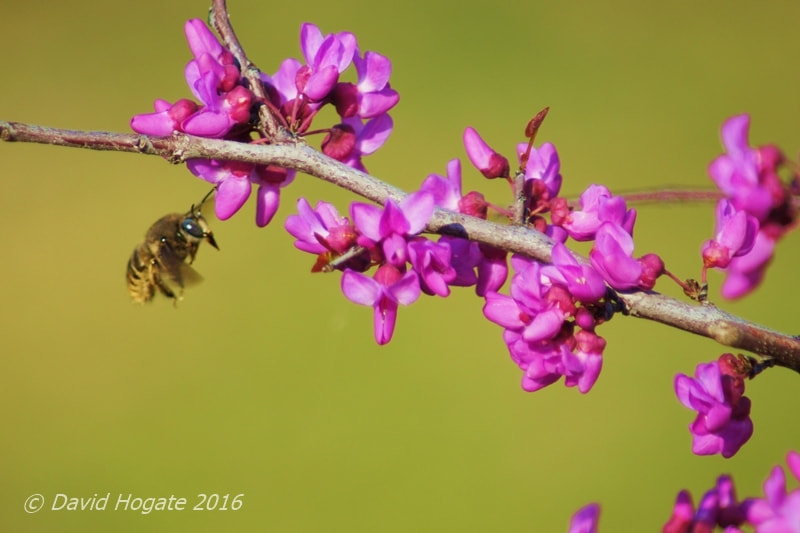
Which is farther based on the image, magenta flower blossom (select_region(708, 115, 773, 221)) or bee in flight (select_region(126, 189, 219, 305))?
bee in flight (select_region(126, 189, 219, 305))

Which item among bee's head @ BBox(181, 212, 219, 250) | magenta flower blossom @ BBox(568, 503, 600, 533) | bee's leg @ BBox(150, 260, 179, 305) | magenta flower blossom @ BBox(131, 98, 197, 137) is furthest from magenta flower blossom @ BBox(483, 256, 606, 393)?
bee's leg @ BBox(150, 260, 179, 305)

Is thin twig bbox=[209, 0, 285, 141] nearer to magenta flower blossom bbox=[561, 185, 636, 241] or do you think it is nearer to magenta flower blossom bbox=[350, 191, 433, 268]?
magenta flower blossom bbox=[350, 191, 433, 268]

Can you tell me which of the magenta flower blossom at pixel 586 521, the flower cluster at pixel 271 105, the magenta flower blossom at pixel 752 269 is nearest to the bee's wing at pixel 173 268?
the flower cluster at pixel 271 105

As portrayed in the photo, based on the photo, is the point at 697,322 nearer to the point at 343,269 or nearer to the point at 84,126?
the point at 343,269

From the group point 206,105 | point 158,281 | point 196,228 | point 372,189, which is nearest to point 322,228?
point 372,189

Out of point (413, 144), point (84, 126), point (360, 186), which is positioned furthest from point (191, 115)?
point (84, 126)

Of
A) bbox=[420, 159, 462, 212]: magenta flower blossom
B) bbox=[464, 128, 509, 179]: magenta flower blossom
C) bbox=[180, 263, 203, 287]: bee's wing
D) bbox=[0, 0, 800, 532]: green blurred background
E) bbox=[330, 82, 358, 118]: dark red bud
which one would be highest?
bbox=[0, 0, 800, 532]: green blurred background

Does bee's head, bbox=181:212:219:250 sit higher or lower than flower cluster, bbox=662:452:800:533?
higher
